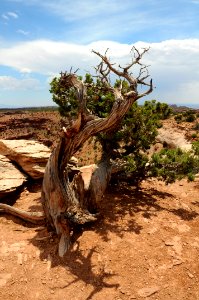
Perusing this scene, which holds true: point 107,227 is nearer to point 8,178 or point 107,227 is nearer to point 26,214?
point 26,214

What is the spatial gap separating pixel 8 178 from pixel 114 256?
7331 millimetres

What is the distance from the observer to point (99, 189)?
13.2 meters

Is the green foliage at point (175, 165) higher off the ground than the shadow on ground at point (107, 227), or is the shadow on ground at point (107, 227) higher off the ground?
the green foliage at point (175, 165)

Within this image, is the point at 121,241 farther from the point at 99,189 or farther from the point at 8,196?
the point at 8,196

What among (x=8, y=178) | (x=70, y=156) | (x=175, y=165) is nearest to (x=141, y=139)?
(x=175, y=165)

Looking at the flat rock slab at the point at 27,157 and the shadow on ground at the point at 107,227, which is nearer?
the shadow on ground at the point at 107,227

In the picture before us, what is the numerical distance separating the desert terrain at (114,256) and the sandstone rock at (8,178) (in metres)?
1.20

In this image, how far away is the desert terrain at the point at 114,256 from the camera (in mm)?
9484

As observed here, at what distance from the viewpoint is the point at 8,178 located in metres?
15.8

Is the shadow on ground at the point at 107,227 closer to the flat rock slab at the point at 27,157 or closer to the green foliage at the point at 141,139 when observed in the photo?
the green foliage at the point at 141,139

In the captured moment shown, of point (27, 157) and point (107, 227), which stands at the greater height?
point (27, 157)

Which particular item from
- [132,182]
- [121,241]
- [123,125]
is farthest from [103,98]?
[121,241]

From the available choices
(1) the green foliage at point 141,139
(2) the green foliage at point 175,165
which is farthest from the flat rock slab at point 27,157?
(2) the green foliage at point 175,165

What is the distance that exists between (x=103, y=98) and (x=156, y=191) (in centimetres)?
546
